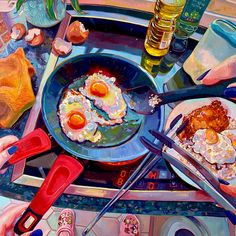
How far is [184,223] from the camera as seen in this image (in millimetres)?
937

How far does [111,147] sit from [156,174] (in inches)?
5.1

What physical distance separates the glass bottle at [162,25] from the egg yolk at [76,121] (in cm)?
29

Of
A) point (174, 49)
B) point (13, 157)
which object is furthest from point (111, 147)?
point (174, 49)

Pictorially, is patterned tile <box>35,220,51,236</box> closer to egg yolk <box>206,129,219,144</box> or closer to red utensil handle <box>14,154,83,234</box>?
red utensil handle <box>14,154,83,234</box>

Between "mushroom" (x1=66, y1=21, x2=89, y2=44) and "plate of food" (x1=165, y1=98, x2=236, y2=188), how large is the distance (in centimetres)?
34

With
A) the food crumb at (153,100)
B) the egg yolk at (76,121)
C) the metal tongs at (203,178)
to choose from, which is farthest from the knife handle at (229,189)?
the egg yolk at (76,121)

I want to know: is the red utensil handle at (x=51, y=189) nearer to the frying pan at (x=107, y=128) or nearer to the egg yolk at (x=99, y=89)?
the frying pan at (x=107, y=128)

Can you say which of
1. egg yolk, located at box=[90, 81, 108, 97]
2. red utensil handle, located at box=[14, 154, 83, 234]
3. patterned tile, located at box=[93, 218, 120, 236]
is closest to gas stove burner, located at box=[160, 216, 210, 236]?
patterned tile, located at box=[93, 218, 120, 236]

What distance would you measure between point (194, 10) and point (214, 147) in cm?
38

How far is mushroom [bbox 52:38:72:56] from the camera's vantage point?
1.07 metres

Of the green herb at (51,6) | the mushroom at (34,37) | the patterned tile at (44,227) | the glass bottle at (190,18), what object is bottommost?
the patterned tile at (44,227)

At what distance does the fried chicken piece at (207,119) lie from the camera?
Result: 0.95 m

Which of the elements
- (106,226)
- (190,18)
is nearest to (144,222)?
(106,226)

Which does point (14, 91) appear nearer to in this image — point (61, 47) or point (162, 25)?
point (61, 47)
